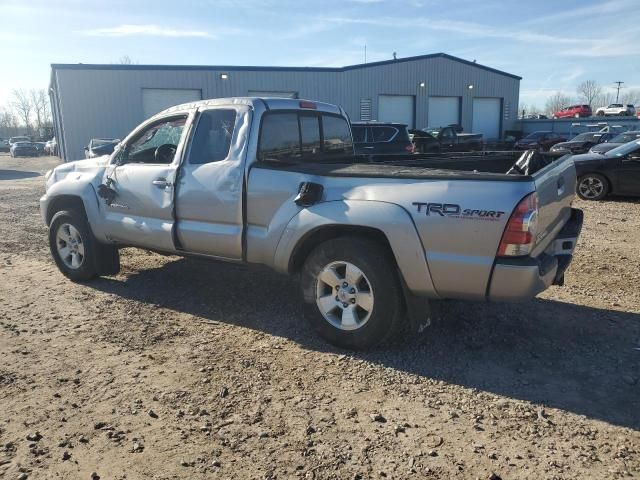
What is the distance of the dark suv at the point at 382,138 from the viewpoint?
1416cm

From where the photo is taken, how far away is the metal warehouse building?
27766 mm

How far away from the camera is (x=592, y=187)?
41.2 ft

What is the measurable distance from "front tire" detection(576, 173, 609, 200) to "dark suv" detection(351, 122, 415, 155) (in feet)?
13.9

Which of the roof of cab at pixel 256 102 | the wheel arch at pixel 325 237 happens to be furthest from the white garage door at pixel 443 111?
the wheel arch at pixel 325 237

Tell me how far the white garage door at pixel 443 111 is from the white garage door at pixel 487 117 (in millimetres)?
1912

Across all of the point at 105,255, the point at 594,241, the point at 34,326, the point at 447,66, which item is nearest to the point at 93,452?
the point at 34,326

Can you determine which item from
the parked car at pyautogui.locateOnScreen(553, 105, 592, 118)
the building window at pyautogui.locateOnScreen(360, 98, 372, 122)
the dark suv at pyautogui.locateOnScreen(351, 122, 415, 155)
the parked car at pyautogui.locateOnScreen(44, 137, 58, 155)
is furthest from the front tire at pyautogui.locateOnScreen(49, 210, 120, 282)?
the parked car at pyautogui.locateOnScreen(553, 105, 592, 118)

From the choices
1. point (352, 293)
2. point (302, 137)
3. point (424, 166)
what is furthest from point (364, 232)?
point (302, 137)

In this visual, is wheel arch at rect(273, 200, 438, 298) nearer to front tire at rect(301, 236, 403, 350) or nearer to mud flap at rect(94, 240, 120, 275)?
front tire at rect(301, 236, 403, 350)

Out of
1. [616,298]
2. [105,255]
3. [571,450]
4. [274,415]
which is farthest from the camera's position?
[105,255]

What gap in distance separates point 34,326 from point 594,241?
737 centimetres

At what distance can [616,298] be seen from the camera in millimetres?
5430

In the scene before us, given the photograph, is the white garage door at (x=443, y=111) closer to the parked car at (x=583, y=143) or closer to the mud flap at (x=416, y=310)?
the parked car at (x=583, y=143)

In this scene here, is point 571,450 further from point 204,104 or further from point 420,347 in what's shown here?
point 204,104
